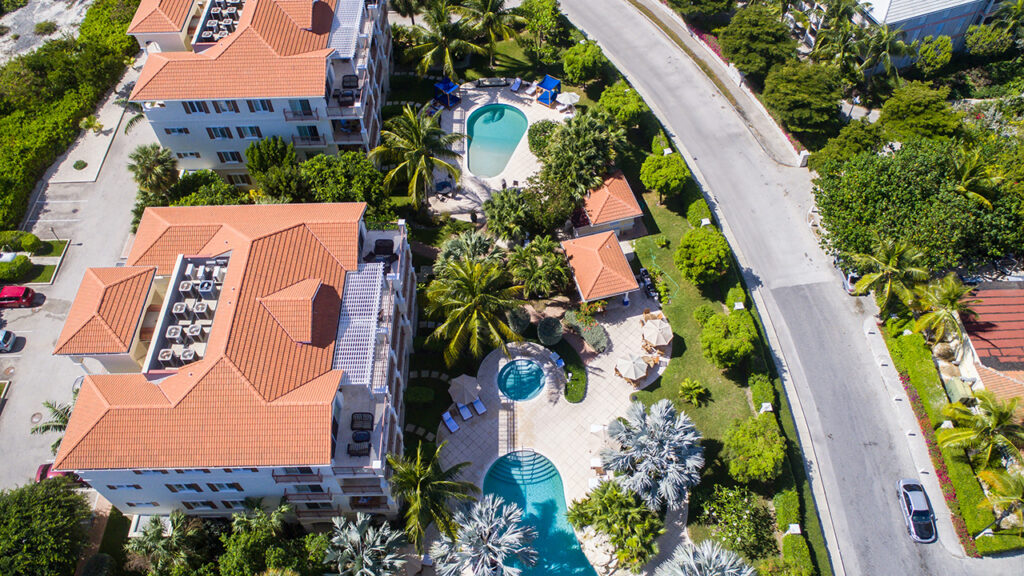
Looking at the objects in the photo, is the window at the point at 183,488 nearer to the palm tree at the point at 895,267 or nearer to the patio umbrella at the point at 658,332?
the patio umbrella at the point at 658,332

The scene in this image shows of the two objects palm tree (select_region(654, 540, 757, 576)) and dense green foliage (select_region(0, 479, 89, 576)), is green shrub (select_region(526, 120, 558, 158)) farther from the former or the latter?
dense green foliage (select_region(0, 479, 89, 576))

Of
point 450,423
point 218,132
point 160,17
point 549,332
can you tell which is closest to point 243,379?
point 450,423

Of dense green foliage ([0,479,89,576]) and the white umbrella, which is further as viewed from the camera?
the white umbrella

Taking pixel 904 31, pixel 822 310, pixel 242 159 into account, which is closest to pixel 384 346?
pixel 242 159

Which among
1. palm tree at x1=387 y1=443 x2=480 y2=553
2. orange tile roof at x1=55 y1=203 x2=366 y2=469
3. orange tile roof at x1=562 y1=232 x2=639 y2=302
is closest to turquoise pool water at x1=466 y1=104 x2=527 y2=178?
orange tile roof at x1=562 y1=232 x2=639 y2=302

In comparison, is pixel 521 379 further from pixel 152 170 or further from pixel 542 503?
pixel 152 170
